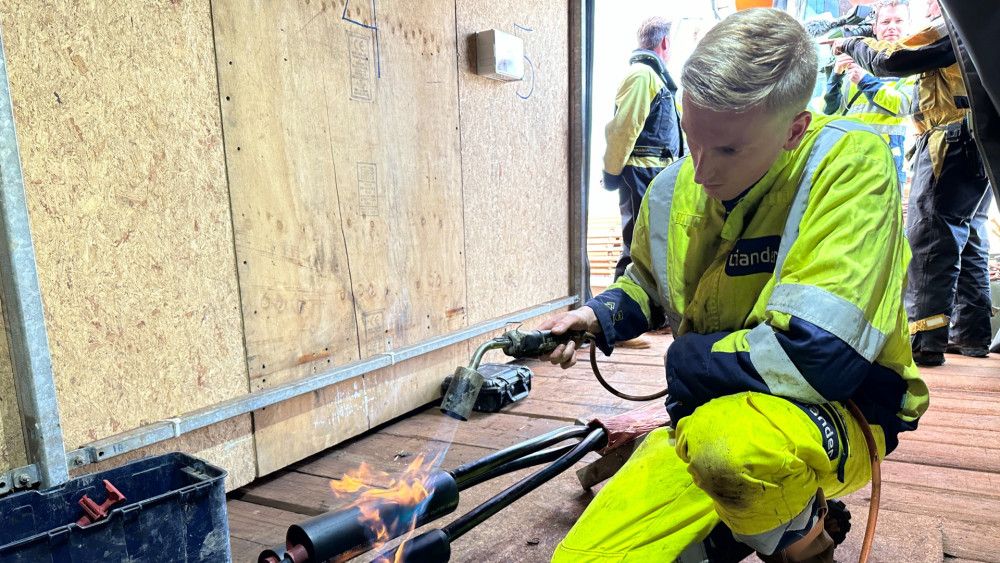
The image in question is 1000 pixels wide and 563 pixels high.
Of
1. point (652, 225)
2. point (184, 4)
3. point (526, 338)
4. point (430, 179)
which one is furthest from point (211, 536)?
point (430, 179)

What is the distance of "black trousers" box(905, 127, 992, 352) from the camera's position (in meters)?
3.60

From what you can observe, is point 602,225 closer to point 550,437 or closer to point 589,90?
point 589,90

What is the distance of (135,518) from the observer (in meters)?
1.43

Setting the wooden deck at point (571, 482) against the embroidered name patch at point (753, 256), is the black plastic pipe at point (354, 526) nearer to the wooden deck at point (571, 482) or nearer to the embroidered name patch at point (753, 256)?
the wooden deck at point (571, 482)

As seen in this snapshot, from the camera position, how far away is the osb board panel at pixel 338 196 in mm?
2281

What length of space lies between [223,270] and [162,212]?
0.92ft

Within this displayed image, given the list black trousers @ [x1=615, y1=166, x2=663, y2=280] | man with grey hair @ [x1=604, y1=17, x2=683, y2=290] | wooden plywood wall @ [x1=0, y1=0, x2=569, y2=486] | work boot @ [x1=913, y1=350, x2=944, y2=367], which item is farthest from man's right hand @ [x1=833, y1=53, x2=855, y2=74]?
wooden plywood wall @ [x1=0, y1=0, x2=569, y2=486]

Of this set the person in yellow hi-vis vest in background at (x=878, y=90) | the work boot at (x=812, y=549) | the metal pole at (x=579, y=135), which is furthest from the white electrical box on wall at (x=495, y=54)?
the person in yellow hi-vis vest in background at (x=878, y=90)

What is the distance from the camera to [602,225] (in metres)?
10.8

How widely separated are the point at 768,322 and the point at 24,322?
1.81m

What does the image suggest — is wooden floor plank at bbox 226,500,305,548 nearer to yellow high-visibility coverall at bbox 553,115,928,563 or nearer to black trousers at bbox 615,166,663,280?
yellow high-visibility coverall at bbox 553,115,928,563

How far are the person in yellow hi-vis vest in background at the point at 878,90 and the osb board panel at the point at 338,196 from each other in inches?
150

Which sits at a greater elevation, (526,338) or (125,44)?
(125,44)

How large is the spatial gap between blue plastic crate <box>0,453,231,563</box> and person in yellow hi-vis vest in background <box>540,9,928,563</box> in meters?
0.85
